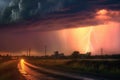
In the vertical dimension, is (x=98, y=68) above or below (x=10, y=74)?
above

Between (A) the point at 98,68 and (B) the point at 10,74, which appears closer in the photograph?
(B) the point at 10,74

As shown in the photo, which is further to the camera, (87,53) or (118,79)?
(87,53)

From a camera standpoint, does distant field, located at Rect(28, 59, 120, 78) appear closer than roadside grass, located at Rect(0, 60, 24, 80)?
No

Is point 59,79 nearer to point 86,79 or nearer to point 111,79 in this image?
point 86,79

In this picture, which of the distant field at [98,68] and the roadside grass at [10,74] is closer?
the roadside grass at [10,74]

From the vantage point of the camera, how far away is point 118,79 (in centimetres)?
3406

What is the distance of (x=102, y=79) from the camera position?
1347 inches

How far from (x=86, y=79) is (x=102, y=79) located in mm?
1753

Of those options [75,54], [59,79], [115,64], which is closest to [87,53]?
[75,54]

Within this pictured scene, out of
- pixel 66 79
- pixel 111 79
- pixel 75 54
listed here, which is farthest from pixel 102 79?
pixel 75 54

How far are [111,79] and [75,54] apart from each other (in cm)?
13396

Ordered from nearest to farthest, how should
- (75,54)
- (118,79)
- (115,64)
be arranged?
1. (118,79)
2. (115,64)
3. (75,54)

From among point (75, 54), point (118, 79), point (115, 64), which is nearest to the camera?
point (118, 79)

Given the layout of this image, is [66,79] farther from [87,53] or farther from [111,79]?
[87,53]
